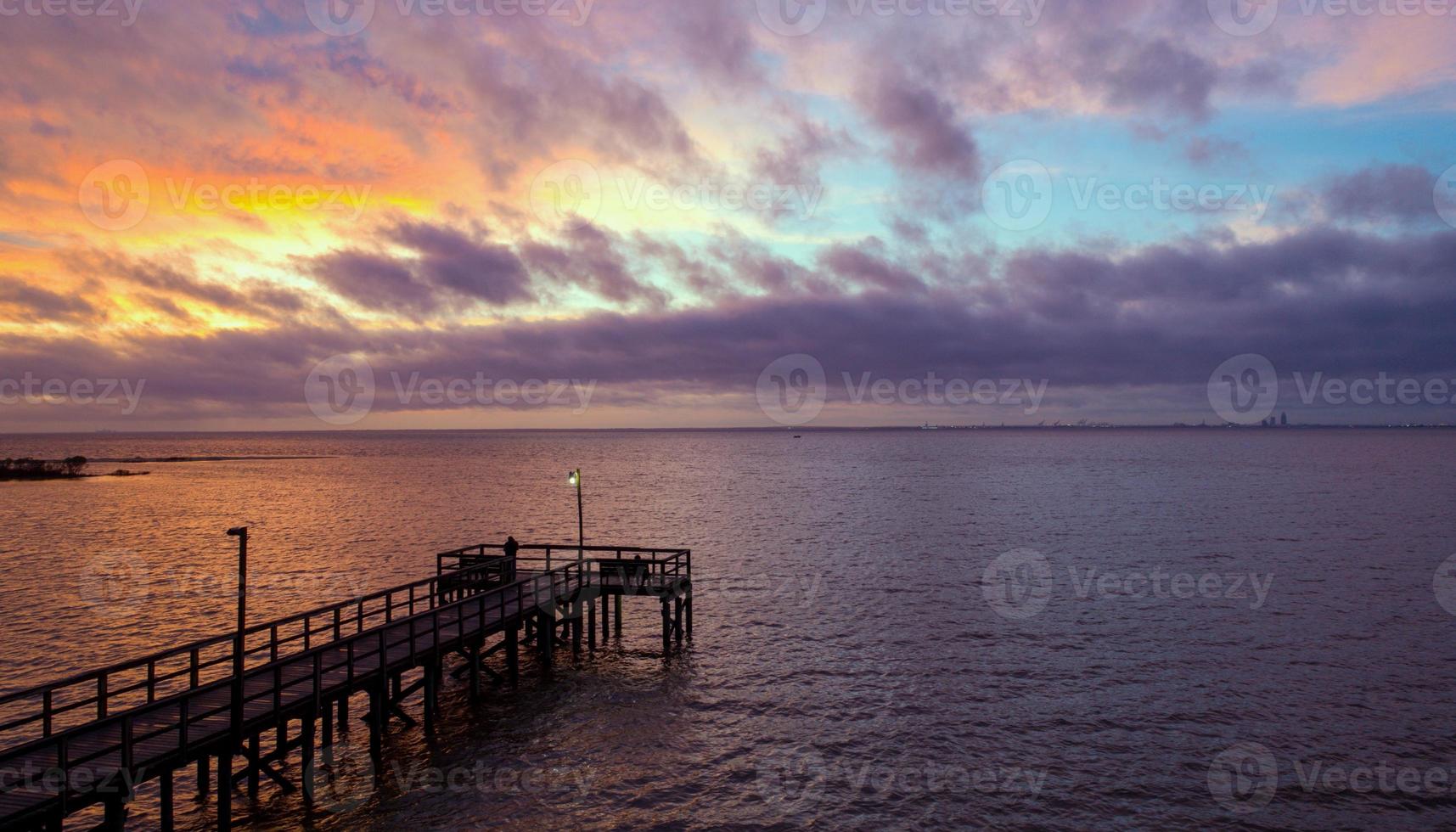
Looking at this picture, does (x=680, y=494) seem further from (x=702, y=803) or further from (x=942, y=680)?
(x=702, y=803)

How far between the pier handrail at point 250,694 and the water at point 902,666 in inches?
97.3

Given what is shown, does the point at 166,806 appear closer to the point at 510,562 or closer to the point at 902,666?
the point at 510,562

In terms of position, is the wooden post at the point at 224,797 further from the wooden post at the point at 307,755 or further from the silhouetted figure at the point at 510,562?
the silhouetted figure at the point at 510,562

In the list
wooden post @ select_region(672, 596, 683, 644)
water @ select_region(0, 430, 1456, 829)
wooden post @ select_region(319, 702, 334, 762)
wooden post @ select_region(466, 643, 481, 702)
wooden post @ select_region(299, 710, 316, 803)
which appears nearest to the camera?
wooden post @ select_region(299, 710, 316, 803)

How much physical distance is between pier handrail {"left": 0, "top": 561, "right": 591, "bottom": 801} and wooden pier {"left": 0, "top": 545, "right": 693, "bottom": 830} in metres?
0.04

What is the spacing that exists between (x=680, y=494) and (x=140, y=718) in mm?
74468

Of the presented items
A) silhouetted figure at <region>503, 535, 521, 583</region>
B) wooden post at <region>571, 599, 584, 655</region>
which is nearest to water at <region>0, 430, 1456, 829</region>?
wooden post at <region>571, 599, 584, 655</region>

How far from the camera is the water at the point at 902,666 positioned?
17.5 m

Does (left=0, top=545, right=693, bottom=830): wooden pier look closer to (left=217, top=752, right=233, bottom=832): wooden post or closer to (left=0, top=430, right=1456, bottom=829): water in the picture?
(left=217, top=752, right=233, bottom=832): wooden post

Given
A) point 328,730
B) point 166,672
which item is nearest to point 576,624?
point 328,730

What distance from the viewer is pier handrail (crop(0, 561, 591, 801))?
1269 cm

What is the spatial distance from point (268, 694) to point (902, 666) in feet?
61.1

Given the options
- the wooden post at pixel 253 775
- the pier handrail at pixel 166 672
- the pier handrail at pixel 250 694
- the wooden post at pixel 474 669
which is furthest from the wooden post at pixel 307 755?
the wooden post at pixel 474 669

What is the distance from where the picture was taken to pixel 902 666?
26.5 meters
